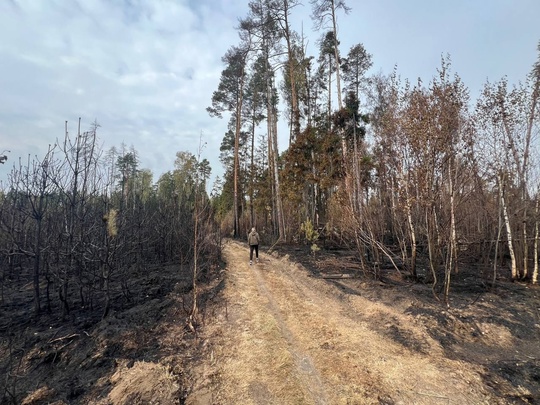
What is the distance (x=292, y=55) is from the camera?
19.8 m

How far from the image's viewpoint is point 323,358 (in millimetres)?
5031

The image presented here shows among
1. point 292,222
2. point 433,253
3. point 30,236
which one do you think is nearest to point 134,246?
point 30,236

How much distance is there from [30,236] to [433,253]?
595 inches

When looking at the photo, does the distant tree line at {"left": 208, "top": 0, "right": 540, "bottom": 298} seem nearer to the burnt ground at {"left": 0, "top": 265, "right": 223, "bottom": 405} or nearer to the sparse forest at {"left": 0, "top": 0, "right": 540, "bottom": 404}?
the sparse forest at {"left": 0, "top": 0, "right": 540, "bottom": 404}

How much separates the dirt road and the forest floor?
0.02m

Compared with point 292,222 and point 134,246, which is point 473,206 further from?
point 134,246

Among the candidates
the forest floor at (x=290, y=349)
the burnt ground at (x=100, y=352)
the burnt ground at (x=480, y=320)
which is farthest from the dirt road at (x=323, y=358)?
the burnt ground at (x=100, y=352)

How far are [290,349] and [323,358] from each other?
0.64 meters

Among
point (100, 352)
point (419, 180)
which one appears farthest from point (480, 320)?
point (100, 352)

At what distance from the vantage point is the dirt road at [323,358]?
4.09m

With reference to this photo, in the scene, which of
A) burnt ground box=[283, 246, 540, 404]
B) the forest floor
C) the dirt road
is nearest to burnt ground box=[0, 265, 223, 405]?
the forest floor

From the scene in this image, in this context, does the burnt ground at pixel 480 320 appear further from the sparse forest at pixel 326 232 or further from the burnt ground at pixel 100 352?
the burnt ground at pixel 100 352

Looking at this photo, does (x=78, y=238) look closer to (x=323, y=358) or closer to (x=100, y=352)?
(x=100, y=352)

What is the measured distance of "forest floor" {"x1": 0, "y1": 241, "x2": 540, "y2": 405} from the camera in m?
4.22
